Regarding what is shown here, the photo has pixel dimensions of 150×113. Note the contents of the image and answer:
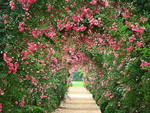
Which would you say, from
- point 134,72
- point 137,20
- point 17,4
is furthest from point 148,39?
point 17,4

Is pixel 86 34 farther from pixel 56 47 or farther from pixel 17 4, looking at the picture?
pixel 17 4

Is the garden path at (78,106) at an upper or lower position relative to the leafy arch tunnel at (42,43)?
lower

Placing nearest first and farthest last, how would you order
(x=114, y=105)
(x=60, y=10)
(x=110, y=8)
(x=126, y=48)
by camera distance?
(x=60, y=10) < (x=126, y=48) < (x=110, y=8) < (x=114, y=105)

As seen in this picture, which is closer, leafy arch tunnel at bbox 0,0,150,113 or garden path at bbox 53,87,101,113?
leafy arch tunnel at bbox 0,0,150,113

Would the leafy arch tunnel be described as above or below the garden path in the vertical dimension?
above

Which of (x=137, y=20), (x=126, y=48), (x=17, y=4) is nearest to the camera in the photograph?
(x=17, y=4)

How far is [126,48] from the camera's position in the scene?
453cm

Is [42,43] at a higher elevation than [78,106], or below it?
higher

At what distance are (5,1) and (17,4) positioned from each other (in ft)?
0.91

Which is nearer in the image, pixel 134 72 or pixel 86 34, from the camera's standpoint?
pixel 134 72

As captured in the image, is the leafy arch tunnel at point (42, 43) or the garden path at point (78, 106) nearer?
the leafy arch tunnel at point (42, 43)

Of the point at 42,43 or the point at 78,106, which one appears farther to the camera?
the point at 78,106

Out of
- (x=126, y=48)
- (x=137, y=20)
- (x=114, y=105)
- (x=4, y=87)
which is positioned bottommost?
(x=114, y=105)

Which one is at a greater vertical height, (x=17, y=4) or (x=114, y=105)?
(x=17, y=4)
